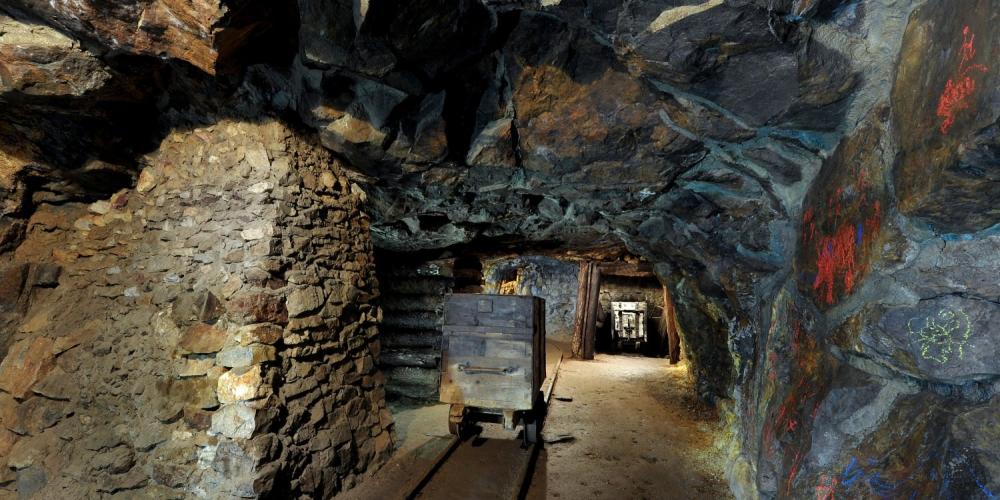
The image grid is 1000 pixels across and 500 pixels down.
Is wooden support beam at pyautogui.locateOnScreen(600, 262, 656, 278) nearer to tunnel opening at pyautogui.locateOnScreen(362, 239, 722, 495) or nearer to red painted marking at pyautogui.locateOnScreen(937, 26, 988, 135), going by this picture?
tunnel opening at pyautogui.locateOnScreen(362, 239, 722, 495)

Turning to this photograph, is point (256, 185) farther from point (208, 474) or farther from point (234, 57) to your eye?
point (208, 474)

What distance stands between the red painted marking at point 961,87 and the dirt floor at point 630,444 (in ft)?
12.0

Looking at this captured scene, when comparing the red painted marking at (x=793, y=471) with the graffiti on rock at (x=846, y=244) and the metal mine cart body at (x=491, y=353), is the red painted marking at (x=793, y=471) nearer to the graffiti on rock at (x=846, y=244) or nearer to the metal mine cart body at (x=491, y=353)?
the graffiti on rock at (x=846, y=244)

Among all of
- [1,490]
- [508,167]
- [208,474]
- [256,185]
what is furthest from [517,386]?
[1,490]

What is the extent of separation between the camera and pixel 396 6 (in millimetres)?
2645

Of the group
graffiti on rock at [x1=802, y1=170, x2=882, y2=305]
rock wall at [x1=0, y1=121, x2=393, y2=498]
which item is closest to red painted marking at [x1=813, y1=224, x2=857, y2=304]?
graffiti on rock at [x1=802, y1=170, x2=882, y2=305]

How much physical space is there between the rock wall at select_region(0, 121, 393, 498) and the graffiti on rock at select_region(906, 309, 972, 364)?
12.7 feet

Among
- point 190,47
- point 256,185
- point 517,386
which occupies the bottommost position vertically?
point 517,386

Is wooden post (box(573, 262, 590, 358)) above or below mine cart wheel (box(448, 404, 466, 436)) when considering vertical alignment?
above

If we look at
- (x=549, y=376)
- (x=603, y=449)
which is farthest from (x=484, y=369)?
(x=549, y=376)

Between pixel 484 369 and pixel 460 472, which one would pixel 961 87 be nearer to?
pixel 484 369

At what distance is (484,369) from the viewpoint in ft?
15.0

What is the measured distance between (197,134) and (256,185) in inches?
29.7

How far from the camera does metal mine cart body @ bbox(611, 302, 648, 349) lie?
44.5 feet
